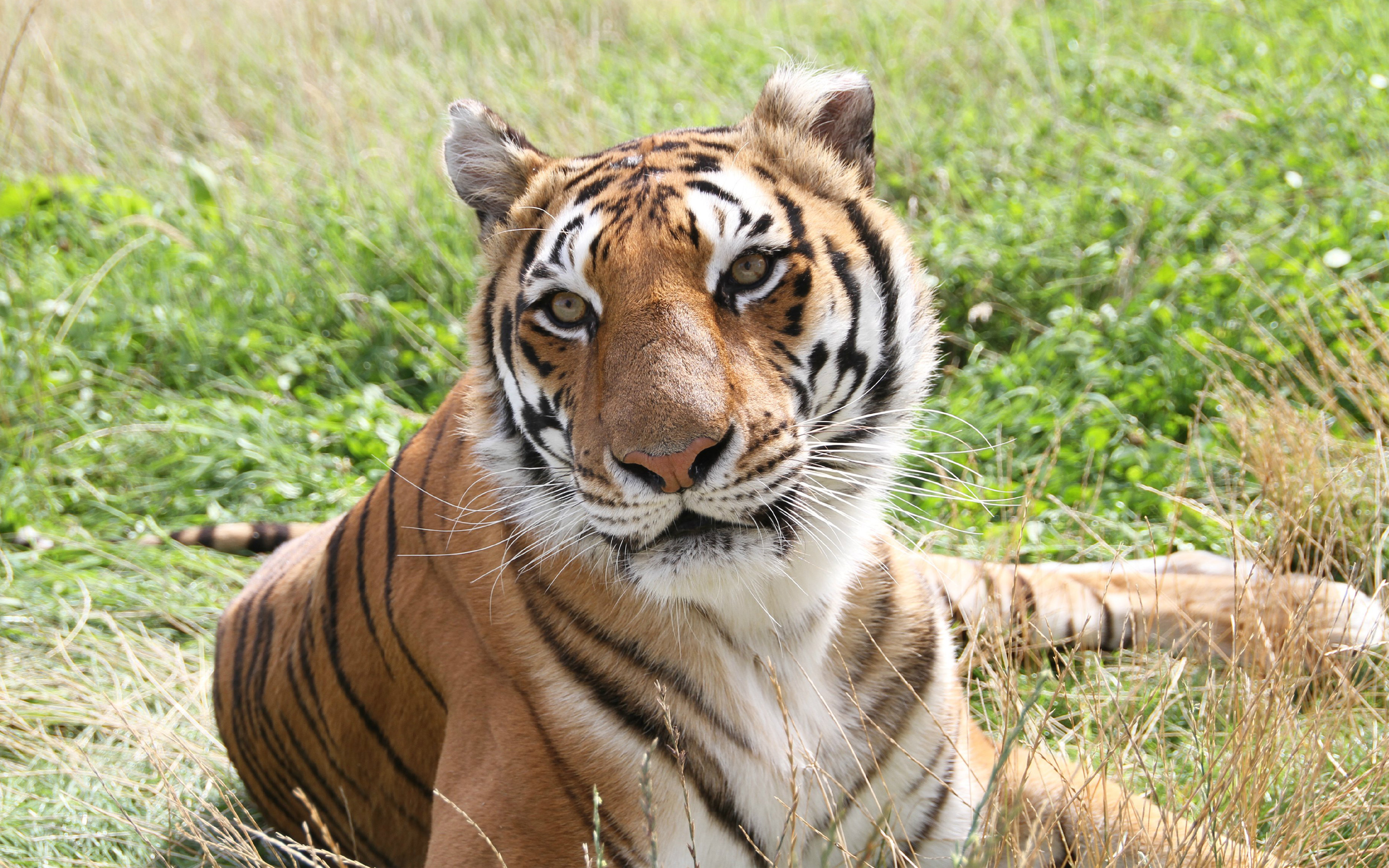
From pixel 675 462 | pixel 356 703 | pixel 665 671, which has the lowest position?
pixel 356 703

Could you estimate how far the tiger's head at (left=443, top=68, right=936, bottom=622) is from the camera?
1848 millimetres

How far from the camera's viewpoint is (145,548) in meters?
3.90

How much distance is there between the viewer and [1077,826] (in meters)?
1.92

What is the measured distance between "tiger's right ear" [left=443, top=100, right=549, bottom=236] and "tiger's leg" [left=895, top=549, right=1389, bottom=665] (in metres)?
1.12

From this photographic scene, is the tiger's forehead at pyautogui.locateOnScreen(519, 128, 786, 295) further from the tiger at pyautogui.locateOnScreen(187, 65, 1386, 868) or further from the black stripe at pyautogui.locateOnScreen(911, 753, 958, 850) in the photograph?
the black stripe at pyautogui.locateOnScreen(911, 753, 958, 850)

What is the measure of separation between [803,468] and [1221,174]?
3.38m

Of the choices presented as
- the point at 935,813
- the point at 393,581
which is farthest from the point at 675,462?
the point at 935,813

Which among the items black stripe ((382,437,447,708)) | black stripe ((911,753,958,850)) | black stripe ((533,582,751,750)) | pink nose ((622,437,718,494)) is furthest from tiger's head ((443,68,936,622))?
black stripe ((911,753,958,850))

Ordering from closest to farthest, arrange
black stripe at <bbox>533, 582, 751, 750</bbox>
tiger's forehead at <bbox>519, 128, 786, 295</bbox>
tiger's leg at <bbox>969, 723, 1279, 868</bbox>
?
1. tiger's leg at <bbox>969, 723, 1279, 868</bbox>
2. tiger's forehead at <bbox>519, 128, 786, 295</bbox>
3. black stripe at <bbox>533, 582, 751, 750</bbox>

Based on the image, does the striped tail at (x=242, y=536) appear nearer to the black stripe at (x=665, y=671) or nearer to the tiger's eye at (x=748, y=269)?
the black stripe at (x=665, y=671)

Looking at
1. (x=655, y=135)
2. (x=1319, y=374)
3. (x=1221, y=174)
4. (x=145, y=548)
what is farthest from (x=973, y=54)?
(x=145, y=548)

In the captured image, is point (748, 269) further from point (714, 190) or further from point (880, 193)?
point (880, 193)

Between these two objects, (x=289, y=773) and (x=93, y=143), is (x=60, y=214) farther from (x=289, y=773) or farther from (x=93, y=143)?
(x=289, y=773)

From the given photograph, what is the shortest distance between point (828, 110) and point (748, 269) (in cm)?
52
